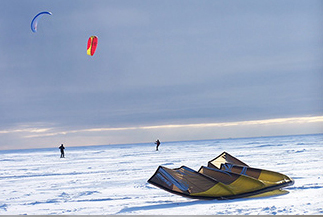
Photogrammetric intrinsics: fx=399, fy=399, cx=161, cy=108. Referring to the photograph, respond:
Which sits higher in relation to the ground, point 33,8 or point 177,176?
point 33,8

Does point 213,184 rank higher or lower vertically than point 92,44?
lower

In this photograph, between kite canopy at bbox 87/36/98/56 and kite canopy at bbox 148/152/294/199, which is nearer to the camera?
kite canopy at bbox 148/152/294/199

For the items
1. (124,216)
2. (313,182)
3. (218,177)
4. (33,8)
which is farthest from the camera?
(33,8)

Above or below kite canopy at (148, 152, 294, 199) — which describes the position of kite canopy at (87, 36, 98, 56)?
above

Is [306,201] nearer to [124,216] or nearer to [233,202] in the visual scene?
[233,202]

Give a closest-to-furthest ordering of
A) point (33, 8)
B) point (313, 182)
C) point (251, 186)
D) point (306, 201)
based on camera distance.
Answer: point (306, 201) → point (251, 186) → point (313, 182) → point (33, 8)

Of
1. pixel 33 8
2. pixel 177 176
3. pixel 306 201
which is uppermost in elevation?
pixel 33 8

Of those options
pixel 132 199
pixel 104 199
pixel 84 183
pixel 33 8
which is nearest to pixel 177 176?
pixel 132 199

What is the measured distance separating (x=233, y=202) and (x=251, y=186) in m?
0.51

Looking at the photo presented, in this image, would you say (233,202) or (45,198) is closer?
(233,202)

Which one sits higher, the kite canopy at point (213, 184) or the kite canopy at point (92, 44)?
the kite canopy at point (92, 44)

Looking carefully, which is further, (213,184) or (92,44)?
(92,44)

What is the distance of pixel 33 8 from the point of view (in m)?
6.78

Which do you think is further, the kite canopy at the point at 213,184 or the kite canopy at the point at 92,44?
the kite canopy at the point at 92,44
